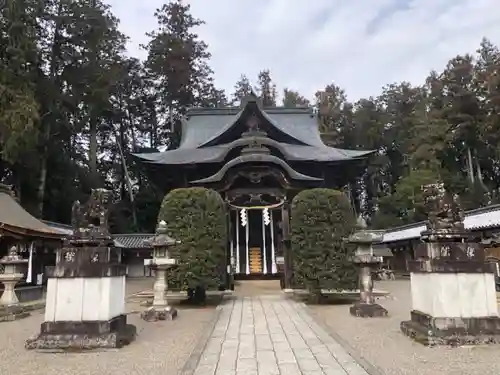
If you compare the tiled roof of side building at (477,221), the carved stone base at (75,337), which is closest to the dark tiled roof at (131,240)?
the tiled roof of side building at (477,221)

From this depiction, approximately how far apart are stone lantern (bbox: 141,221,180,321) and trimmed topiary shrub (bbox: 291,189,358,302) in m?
3.67

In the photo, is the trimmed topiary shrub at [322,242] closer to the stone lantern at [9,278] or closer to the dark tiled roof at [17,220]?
the stone lantern at [9,278]

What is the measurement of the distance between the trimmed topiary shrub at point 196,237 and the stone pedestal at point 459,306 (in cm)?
593

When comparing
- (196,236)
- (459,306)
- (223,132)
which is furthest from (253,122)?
(459,306)

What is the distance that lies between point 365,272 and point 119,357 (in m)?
6.22

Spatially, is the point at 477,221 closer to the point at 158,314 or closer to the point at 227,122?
the point at 227,122

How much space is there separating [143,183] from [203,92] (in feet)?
32.2

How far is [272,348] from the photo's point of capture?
6246 millimetres

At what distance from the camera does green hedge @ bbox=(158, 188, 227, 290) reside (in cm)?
1118

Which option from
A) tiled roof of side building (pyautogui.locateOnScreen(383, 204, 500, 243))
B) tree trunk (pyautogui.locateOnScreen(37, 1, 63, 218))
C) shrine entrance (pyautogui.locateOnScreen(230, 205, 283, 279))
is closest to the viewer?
tiled roof of side building (pyautogui.locateOnScreen(383, 204, 500, 243))

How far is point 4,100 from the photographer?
20938mm

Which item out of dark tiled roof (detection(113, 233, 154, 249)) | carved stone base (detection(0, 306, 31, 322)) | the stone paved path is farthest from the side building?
dark tiled roof (detection(113, 233, 154, 249))

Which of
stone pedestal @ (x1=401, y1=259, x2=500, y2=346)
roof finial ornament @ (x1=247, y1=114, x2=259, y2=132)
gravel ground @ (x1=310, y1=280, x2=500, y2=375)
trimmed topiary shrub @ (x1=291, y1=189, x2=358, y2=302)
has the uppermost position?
roof finial ornament @ (x1=247, y1=114, x2=259, y2=132)

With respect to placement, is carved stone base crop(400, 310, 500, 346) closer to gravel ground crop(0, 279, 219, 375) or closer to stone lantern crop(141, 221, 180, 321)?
gravel ground crop(0, 279, 219, 375)
